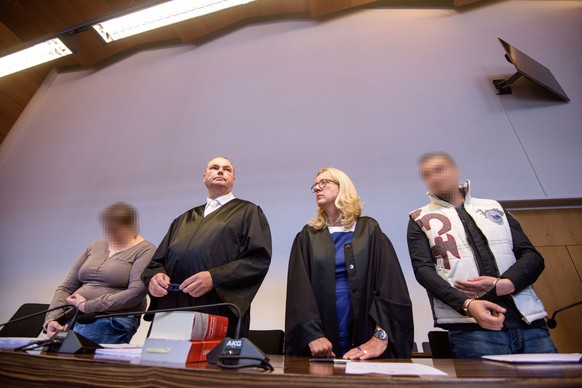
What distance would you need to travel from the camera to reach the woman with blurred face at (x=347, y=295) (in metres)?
1.17

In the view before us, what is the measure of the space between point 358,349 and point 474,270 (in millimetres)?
609

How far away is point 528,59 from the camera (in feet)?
9.93

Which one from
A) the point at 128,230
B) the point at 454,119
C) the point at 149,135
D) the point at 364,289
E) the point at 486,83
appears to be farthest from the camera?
the point at 149,135

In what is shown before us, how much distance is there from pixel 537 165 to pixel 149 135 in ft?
12.4

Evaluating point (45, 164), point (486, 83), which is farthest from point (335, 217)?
point (45, 164)

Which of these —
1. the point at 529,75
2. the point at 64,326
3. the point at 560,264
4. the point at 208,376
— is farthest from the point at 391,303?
the point at 529,75

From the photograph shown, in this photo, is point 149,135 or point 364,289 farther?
point 149,135

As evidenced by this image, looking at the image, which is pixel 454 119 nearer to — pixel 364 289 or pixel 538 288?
pixel 538 288

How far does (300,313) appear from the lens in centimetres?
125

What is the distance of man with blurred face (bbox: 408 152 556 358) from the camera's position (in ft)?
3.92

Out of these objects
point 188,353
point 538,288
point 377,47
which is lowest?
point 188,353

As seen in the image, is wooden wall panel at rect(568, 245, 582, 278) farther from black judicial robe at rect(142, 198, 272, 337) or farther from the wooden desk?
the wooden desk

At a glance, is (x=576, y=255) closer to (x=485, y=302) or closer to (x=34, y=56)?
(x=485, y=302)

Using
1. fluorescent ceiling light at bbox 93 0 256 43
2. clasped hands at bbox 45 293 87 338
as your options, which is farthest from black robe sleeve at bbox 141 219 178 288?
fluorescent ceiling light at bbox 93 0 256 43
